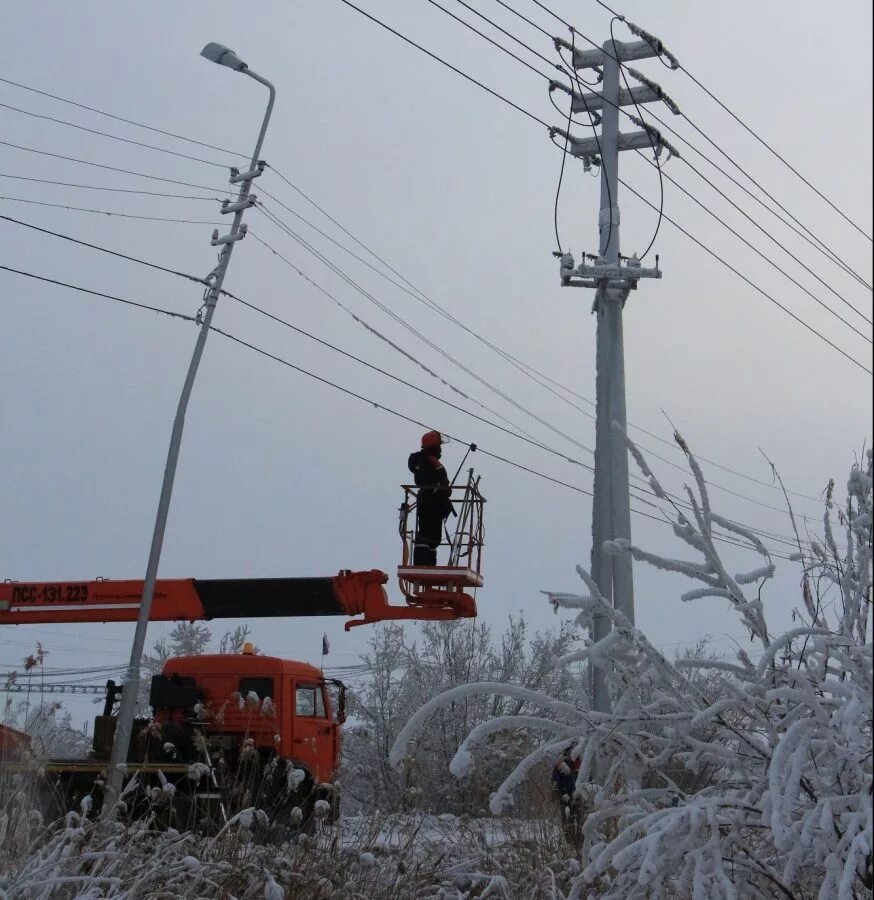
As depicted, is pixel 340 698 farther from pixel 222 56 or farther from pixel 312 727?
pixel 222 56

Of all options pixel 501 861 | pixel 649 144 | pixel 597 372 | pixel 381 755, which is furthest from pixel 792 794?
pixel 381 755

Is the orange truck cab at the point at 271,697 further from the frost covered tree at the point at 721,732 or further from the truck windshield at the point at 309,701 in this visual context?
the frost covered tree at the point at 721,732

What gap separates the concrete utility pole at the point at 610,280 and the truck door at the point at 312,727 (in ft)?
13.5

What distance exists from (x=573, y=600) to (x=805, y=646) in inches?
37.0

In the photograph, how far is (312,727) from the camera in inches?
603

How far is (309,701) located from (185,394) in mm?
4423

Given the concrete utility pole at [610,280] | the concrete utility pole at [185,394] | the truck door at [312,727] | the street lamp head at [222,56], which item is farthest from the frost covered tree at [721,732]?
the street lamp head at [222,56]

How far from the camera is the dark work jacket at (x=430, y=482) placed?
13320 mm

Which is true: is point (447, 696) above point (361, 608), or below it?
below

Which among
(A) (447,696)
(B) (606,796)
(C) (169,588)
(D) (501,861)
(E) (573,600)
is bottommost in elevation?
(D) (501,861)

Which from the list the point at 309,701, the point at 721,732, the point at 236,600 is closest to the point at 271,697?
the point at 309,701

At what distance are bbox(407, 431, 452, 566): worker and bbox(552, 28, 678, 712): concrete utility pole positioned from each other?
171cm

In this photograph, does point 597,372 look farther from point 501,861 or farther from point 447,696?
point 447,696

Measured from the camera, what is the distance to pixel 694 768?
16.4 ft
